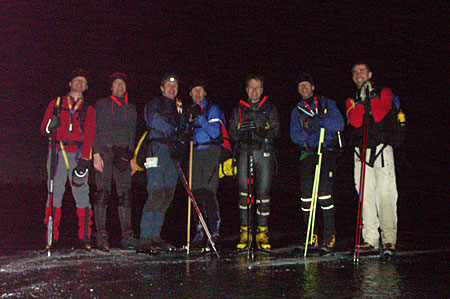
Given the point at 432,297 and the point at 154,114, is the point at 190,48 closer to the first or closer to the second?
the point at 154,114

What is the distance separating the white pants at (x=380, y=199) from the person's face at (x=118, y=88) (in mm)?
3533

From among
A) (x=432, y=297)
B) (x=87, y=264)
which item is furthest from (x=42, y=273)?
(x=432, y=297)

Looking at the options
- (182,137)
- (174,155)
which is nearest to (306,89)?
(182,137)

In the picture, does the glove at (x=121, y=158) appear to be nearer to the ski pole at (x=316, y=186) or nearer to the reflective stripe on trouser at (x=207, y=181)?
the reflective stripe on trouser at (x=207, y=181)

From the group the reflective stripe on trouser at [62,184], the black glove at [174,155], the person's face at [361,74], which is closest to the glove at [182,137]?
the black glove at [174,155]

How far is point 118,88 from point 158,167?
4.43 ft

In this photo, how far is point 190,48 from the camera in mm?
27094

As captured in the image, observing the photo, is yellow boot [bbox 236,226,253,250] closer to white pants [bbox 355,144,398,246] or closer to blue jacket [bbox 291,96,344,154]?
blue jacket [bbox 291,96,344,154]

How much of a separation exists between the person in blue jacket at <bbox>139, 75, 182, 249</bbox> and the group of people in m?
0.01

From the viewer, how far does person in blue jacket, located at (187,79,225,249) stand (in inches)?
269

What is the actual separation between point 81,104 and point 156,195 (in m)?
1.75

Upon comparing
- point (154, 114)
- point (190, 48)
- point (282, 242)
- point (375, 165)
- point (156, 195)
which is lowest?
point (282, 242)

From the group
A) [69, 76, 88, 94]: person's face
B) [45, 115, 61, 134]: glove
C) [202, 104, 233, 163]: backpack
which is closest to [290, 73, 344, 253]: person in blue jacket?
[202, 104, 233, 163]: backpack

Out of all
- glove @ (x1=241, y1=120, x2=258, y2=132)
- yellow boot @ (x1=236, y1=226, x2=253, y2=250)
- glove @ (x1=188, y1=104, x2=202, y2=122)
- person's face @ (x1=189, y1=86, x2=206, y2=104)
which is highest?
person's face @ (x1=189, y1=86, x2=206, y2=104)
